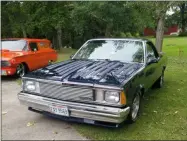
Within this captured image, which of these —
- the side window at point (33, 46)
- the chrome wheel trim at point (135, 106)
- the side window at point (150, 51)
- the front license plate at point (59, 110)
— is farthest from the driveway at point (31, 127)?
the side window at point (33, 46)

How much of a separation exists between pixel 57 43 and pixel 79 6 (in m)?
5.26

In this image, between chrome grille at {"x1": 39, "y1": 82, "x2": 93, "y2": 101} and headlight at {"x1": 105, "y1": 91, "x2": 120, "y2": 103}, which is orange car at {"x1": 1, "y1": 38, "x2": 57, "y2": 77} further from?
headlight at {"x1": 105, "y1": 91, "x2": 120, "y2": 103}

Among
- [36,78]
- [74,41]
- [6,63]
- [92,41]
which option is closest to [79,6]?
[74,41]

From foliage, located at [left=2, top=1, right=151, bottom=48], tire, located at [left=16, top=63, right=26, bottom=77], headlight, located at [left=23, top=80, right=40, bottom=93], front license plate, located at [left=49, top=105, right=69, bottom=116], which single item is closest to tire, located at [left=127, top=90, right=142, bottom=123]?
front license plate, located at [left=49, top=105, right=69, bottom=116]

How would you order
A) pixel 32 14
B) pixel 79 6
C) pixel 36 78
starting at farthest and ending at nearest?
pixel 32 14
pixel 79 6
pixel 36 78

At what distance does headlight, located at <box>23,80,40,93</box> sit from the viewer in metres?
4.69

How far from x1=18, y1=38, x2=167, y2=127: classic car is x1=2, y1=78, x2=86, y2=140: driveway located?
0.24 m

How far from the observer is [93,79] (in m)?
4.32

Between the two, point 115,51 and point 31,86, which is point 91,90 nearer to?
point 31,86

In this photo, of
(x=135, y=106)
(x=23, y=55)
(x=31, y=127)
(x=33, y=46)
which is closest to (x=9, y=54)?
(x=23, y=55)

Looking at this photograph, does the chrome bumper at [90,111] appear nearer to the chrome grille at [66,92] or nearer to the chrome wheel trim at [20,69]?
the chrome grille at [66,92]

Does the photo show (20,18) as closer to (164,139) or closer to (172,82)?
(172,82)

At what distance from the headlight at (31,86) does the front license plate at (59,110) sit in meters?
0.47

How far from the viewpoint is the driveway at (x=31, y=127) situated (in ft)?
14.1
